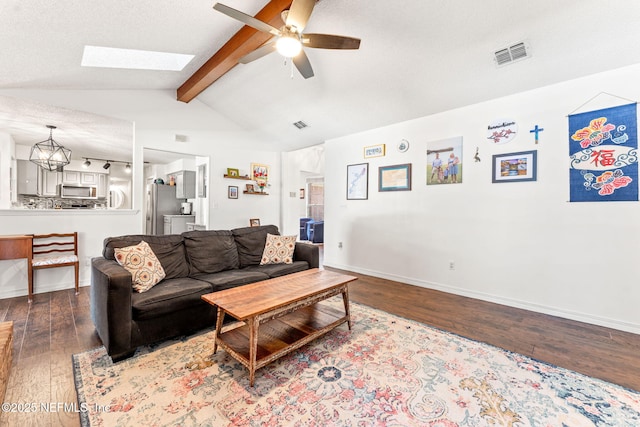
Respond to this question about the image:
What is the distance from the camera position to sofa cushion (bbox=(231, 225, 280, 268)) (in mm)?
3371

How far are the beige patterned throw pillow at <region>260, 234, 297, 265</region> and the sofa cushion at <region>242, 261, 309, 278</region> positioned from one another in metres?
0.10

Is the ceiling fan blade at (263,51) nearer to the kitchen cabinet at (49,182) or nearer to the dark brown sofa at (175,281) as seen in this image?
the dark brown sofa at (175,281)

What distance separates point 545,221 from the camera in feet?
9.87

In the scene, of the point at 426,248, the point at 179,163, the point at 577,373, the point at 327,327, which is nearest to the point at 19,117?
the point at 179,163

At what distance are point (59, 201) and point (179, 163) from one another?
306 cm

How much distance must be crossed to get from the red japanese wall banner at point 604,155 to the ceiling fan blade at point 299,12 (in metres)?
2.92

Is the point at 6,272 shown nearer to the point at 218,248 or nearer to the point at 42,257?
the point at 42,257

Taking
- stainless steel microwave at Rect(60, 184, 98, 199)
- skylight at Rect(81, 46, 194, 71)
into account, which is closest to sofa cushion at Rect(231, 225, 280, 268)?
skylight at Rect(81, 46, 194, 71)

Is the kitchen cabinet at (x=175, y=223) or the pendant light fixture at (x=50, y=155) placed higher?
the pendant light fixture at (x=50, y=155)

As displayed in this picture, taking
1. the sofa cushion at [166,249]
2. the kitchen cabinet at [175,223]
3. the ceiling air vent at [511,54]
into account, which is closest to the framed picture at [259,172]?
the kitchen cabinet at [175,223]

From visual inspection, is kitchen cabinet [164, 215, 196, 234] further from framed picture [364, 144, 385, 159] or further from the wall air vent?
framed picture [364, 144, 385, 159]

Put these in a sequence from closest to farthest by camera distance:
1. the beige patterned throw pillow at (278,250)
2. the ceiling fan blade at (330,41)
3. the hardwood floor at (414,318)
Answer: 1. the hardwood floor at (414,318)
2. the ceiling fan blade at (330,41)
3. the beige patterned throw pillow at (278,250)

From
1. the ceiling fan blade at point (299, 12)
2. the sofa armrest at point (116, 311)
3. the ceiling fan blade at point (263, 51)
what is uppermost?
the ceiling fan blade at point (299, 12)

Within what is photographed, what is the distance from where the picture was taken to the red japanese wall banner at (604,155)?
8.44 ft
